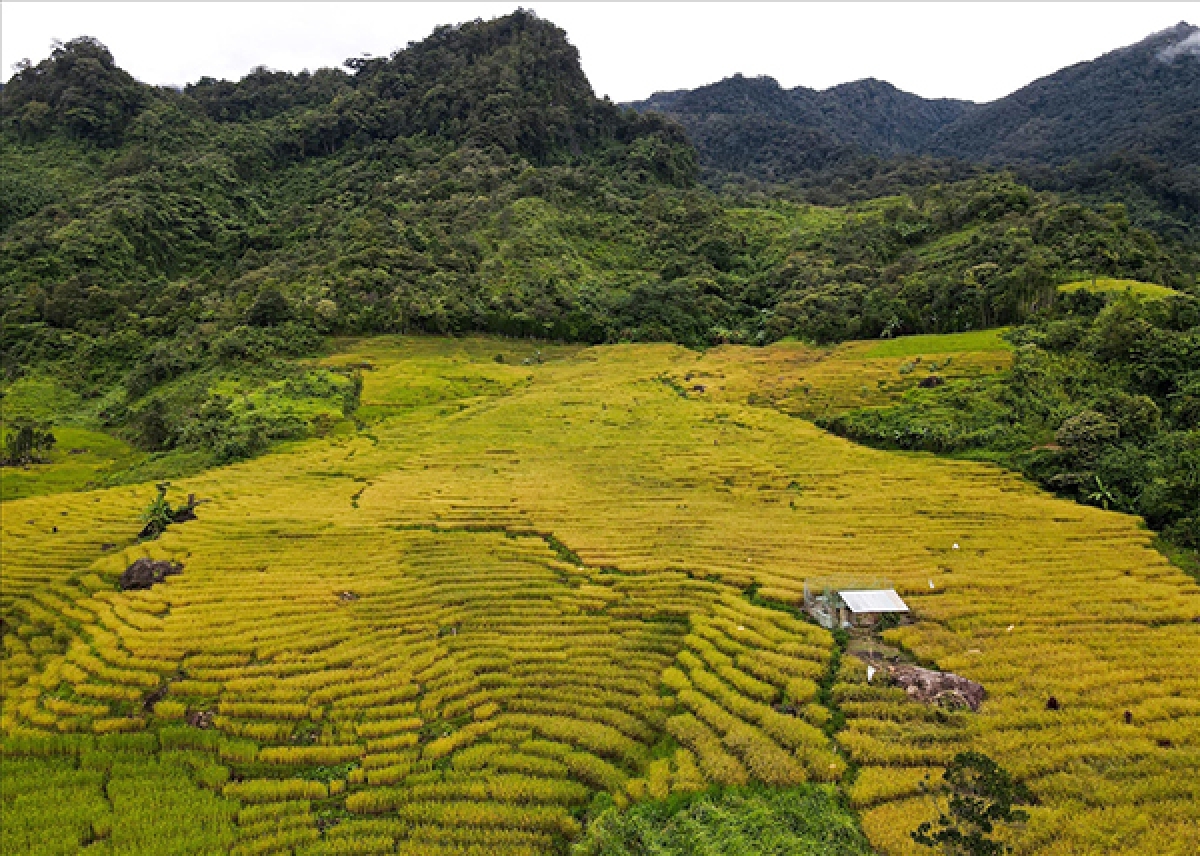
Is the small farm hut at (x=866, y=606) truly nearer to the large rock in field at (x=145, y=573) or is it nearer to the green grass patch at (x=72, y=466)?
the large rock in field at (x=145, y=573)

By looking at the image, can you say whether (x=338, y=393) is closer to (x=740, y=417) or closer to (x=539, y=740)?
(x=740, y=417)

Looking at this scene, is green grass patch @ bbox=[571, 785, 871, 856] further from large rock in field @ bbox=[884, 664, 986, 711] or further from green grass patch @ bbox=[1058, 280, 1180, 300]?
green grass patch @ bbox=[1058, 280, 1180, 300]

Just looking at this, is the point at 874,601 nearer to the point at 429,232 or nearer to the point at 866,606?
the point at 866,606

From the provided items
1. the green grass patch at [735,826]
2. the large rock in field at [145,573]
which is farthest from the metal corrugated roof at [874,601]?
the large rock in field at [145,573]

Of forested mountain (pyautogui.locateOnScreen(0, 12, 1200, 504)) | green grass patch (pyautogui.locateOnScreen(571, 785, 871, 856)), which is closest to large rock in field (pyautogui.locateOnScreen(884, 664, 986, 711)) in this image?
green grass patch (pyautogui.locateOnScreen(571, 785, 871, 856))

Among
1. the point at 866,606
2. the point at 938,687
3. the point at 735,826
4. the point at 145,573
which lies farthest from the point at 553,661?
the point at 145,573
